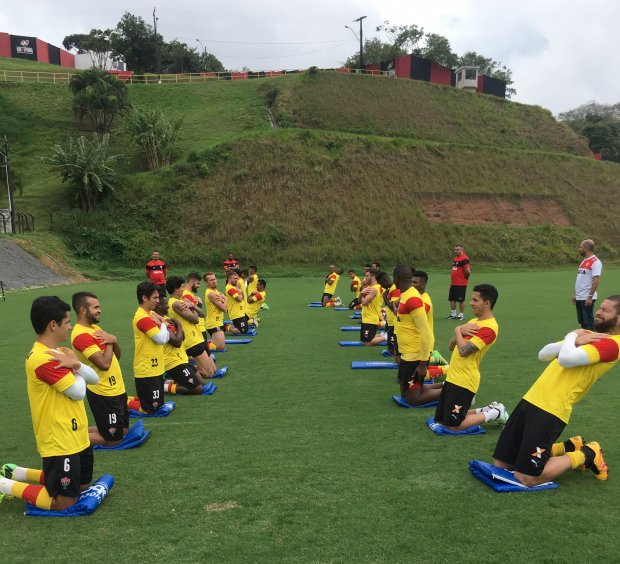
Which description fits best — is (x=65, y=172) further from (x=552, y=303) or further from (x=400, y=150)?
(x=552, y=303)

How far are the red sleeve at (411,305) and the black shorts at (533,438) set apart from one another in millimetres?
2480

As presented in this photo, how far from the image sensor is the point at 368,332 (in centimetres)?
1140

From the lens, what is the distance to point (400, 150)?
4328cm

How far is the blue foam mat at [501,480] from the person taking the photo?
4.48 meters

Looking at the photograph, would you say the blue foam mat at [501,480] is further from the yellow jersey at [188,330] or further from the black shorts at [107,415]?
the yellow jersey at [188,330]

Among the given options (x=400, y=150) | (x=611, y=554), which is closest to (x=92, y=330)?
(x=611, y=554)

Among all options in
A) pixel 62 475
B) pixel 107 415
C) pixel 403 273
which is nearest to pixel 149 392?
pixel 107 415

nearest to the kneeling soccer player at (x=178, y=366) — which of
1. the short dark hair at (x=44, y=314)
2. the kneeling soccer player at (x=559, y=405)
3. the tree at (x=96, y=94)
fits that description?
the short dark hair at (x=44, y=314)

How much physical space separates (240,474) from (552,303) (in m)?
15.5

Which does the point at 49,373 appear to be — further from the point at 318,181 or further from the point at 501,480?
the point at 318,181

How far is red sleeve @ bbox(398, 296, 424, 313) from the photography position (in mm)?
6977

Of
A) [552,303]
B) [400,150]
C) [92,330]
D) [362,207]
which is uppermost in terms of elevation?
[400,150]

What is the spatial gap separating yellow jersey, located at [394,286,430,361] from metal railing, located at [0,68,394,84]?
175 feet

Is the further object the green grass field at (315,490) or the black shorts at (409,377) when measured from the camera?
the black shorts at (409,377)
